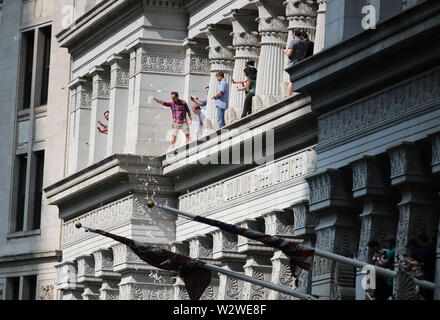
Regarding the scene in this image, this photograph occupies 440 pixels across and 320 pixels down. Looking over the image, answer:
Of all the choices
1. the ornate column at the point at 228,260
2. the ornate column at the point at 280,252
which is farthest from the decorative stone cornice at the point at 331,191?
the ornate column at the point at 228,260

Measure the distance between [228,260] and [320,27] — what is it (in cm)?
942

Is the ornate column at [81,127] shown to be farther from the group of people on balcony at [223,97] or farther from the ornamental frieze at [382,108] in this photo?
the ornamental frieze at [382,108]

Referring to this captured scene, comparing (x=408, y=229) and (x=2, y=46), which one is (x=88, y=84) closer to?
(x=2, y=46)

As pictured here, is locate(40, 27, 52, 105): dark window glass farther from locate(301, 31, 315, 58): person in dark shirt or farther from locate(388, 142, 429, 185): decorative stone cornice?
locate(388, 142, 429, 185): decorative stone cornice

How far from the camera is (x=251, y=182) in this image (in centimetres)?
5469

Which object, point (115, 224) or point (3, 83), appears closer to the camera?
point (115, 224)

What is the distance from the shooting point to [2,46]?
83.8 m

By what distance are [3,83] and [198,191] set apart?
25623 millimetres

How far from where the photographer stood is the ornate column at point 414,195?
4034 centimetres

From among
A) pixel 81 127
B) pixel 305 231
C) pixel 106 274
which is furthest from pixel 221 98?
pixel 81 127

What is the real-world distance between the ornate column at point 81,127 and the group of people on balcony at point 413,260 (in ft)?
107

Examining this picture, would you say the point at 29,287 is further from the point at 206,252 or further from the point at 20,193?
the point at 206,252
